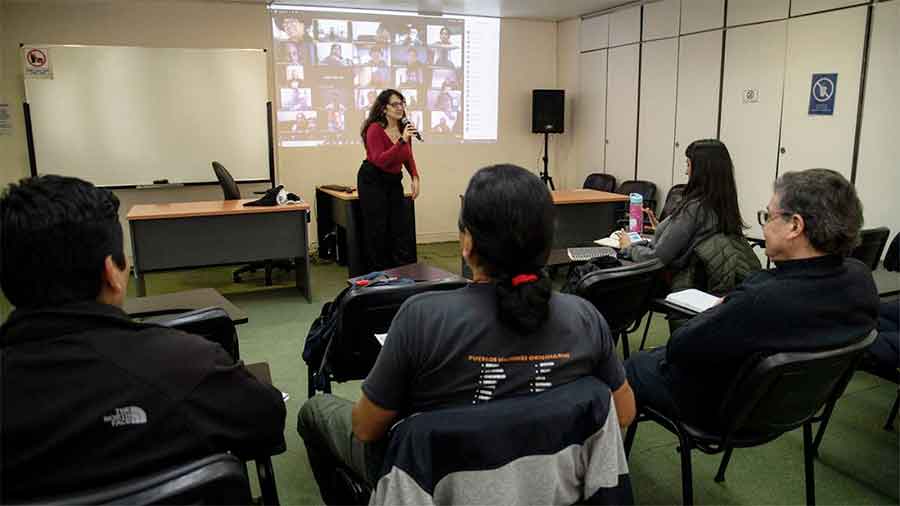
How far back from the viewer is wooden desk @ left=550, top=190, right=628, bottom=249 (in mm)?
5121

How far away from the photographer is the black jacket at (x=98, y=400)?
3.17ft

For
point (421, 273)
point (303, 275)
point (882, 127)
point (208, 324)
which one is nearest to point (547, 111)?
point (882, 127)

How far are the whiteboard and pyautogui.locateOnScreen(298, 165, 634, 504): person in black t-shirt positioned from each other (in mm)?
5428

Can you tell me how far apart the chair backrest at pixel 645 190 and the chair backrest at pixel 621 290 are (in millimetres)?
3612

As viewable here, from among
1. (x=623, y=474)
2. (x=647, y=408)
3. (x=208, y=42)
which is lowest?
(x=647, y=408)

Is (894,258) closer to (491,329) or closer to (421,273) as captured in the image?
(421,273)

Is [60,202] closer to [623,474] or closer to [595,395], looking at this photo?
[595,395]

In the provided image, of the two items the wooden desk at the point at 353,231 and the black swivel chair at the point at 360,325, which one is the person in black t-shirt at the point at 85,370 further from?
the wooden desk at the point at 353,231

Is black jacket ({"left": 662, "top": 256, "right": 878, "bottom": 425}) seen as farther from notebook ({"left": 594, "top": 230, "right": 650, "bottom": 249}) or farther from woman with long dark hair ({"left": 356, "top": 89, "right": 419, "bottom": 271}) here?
woman with long dark hair ({"left": 356, "top": 89, "right": 419, "bottom": 271})

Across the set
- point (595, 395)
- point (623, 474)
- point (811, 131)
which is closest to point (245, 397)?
point (595, 395)

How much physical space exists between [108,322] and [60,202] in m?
0.22

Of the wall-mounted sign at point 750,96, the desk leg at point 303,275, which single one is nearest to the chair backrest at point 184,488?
the desk leg at point 303,275

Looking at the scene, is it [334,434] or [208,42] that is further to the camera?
[208,42]

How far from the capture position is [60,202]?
1.08 m
